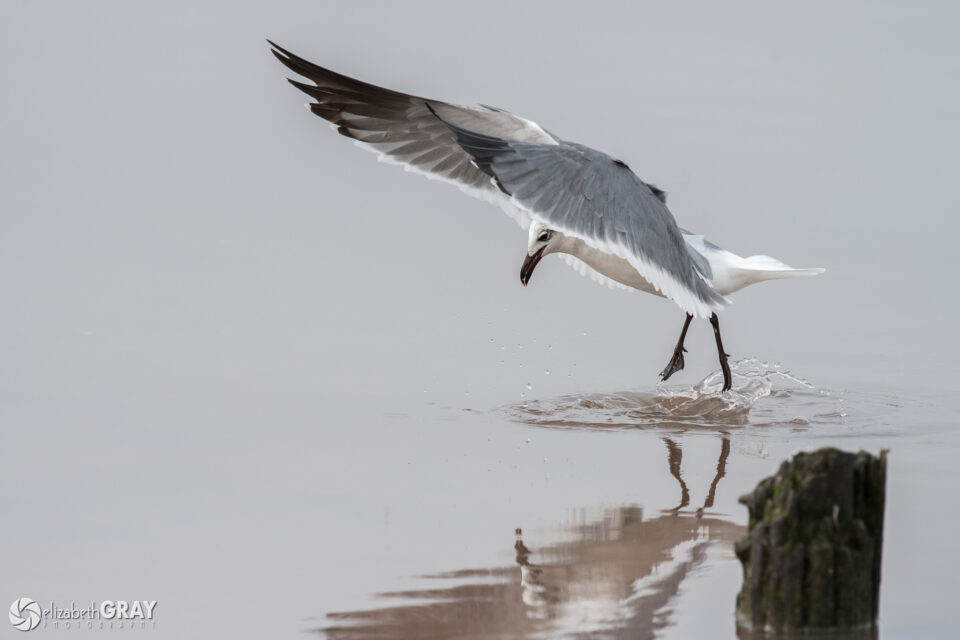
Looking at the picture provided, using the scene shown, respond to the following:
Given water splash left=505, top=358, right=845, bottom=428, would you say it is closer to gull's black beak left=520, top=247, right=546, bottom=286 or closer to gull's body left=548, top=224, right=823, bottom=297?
gull's body left=548, top=224, right=823, bottom=297

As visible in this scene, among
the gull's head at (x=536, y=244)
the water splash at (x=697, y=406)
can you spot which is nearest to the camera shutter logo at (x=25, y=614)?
the water splash at (x=697, y=406)

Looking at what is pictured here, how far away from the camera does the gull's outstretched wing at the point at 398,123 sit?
26.1ft

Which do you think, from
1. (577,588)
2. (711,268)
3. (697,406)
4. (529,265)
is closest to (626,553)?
(577,588)

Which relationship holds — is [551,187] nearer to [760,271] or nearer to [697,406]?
[697,406]

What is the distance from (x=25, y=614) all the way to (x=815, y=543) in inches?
99.6

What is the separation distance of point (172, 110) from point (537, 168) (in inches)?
321

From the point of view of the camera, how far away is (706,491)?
6.17 m

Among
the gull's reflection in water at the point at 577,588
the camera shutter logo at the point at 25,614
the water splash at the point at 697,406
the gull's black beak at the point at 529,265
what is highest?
the gull's black beak at the point at 529,265

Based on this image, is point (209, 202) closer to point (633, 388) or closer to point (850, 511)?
point (633, 388)

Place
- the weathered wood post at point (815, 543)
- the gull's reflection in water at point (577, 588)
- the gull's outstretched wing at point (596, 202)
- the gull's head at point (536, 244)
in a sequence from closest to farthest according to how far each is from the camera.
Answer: the weathered wood post at point (815, 543), the gull's reflection in water at point (577, 588), the gull's outstretched wing at point (596, 202), the gull's head at point (536, 244)

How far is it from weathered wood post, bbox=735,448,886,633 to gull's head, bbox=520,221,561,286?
3703 millimetres

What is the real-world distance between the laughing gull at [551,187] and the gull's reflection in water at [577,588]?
1689 mm

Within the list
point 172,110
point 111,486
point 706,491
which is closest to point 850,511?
point 706,491

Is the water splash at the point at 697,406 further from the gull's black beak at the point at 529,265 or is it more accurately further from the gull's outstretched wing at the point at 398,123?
the gull's outstretched wing at the point at 398,123
